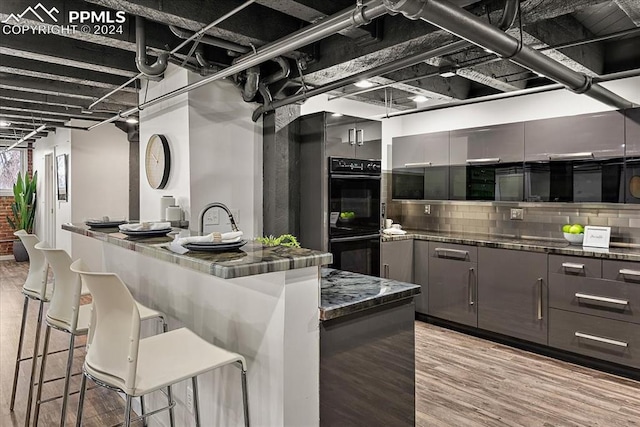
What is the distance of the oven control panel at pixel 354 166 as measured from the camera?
4012mm

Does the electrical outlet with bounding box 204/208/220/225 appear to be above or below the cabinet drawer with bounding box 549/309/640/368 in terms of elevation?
above

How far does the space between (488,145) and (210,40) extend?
3.09m

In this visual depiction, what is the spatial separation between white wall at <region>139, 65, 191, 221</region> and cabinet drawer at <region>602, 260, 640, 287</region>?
342 cm

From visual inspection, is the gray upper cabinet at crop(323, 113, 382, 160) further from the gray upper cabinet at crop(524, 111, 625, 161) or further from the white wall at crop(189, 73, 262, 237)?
the gray upper cabinet at crop(524, 111, 625, 161)

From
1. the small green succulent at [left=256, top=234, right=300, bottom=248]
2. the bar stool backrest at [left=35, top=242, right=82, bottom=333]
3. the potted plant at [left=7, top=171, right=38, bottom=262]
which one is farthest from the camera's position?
the potted plant at [left=7, top=171, right=38, bottom=262]

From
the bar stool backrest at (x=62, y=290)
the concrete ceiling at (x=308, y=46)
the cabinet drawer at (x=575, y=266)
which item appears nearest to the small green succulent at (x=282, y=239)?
the bar stool backrest at (x=62, y=290)

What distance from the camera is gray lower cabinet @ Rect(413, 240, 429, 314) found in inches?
192

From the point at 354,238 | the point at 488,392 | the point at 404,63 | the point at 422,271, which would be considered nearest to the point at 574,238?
the point at 422,271

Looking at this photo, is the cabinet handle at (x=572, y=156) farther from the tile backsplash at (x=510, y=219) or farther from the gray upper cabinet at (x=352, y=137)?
the gray upper cabinet at (x=352, y=137)

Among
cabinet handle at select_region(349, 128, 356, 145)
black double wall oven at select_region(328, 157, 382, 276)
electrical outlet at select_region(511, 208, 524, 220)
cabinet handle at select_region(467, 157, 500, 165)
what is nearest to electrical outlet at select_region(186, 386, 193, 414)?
black double wall oven at select_region(328, 157, 382, 276)

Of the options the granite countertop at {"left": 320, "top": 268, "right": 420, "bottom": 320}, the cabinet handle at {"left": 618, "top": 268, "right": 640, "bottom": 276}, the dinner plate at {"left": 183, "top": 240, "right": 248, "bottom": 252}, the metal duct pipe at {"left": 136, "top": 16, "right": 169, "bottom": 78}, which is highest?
the metal duct pipe at {"left": 136, "top": 16, "right": 169, "bottom": 78}

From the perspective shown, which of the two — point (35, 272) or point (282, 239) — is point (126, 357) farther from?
point (35, 272)

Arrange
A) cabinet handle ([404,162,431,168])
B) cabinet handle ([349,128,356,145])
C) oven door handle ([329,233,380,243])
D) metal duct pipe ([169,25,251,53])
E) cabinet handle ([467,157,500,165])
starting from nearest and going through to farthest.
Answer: metal duct pipe ([169,25,251,53]), oven door handle ([329,233,380,243]), cabinet handle ([349,128,356,145]), cabinet handle ([467,157,500,165]), cabinet handle ([404,162,431,168])

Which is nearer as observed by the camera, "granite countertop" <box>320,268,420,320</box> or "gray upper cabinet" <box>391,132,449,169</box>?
"granite countertop" <box>320,268,420,320</box>
